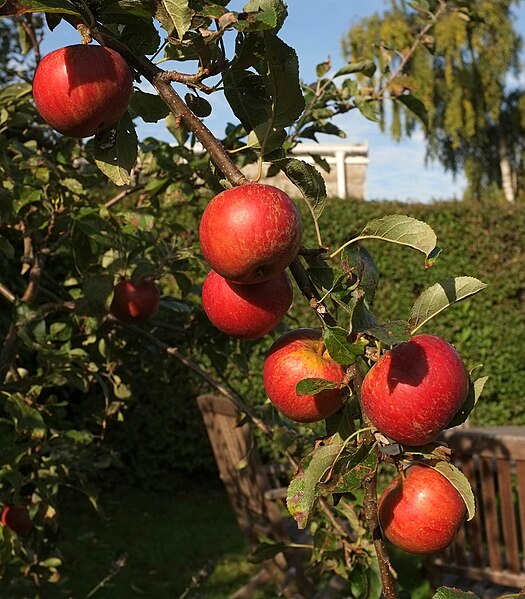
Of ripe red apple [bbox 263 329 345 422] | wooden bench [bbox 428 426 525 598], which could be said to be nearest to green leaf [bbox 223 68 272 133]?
ripe red apple [bbox 263 329 345 422]

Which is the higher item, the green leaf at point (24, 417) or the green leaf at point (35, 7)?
the green leaf at point (35, 7)

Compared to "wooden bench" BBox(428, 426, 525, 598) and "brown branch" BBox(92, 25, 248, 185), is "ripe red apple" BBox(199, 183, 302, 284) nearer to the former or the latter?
"brown branch" BBox(92, 25, 248, 185)

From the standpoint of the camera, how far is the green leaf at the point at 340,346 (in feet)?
2.13

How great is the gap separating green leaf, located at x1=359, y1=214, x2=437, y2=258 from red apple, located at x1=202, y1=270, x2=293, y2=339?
4.3 inches

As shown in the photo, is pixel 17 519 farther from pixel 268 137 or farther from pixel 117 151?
pixel 268 137

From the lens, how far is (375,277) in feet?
2.59

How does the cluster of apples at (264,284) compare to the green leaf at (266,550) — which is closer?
the cluster of apples at (264,284)

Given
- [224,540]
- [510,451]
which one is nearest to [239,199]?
[510,451]

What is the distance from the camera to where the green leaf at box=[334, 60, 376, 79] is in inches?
80.9

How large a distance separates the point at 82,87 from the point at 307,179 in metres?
0.25

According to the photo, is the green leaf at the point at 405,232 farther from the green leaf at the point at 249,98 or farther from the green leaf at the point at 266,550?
the green leaf at the point at 266,550

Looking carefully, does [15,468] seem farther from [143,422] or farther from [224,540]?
[143,422]

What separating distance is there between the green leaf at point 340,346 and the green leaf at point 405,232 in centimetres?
12

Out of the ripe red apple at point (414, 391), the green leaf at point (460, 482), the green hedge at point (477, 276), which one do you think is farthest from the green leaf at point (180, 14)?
the green hedge at point (477, 276)
